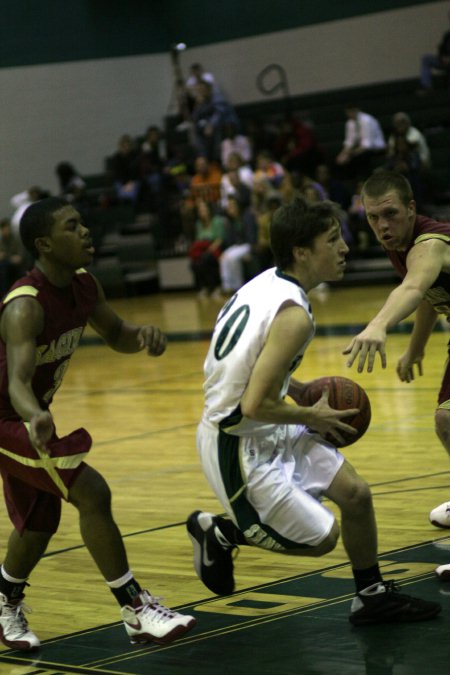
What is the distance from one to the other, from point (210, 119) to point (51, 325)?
15.7 metres

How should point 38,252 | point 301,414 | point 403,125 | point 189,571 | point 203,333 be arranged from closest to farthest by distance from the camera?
point 301,414 → point 38,252 → point 189,571 → point 203,333 → point 403,125

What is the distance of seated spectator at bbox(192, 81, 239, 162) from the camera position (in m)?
19.2

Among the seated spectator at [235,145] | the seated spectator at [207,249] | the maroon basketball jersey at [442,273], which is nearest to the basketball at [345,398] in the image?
the maroon basketball jersey at [442,273]

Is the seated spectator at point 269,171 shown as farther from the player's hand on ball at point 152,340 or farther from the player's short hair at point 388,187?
the player's hand on ball at point 152,340

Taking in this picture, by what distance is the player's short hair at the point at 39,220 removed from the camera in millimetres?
4168

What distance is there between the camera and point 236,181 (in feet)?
55.6

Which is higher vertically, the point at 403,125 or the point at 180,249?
the point at 403,125

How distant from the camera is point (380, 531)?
519 centimetres

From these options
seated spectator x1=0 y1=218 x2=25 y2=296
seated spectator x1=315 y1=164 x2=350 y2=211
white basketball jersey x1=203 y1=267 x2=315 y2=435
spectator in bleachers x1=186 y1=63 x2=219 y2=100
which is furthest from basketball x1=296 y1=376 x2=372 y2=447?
spectator in bleachers x1=186 y1=63 x2=219 y2=100

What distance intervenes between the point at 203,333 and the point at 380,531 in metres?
8.14

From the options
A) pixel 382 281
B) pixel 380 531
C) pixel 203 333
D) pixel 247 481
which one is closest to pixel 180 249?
pixel 382 281

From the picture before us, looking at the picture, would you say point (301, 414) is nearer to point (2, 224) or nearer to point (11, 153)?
point (2, 224)

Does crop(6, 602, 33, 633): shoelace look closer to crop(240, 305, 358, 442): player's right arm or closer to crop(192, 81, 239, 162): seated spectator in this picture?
crop(240, 305, 358, 442): player's right arm

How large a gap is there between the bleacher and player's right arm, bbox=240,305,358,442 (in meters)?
12.8
